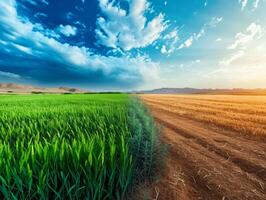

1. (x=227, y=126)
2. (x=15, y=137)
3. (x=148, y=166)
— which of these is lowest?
(x=227, y=126)

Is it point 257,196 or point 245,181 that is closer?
point 257,196

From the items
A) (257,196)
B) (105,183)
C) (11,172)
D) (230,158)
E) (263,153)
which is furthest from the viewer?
(263,153)

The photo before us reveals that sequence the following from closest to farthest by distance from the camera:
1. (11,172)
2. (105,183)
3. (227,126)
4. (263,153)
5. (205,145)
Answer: (11,172), (105,183), (263,153), (205,145), (227,126)

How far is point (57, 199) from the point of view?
6.73ft

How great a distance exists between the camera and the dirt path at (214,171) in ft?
10.1

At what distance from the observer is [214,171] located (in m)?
3.88

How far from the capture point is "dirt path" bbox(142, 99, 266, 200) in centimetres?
306

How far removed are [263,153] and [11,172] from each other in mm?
5915

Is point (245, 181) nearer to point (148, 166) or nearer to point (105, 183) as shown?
point (148, 166)

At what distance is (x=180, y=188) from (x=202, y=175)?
2.55ft

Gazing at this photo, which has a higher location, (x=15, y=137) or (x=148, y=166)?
(x=15, y=137)

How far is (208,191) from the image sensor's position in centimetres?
312

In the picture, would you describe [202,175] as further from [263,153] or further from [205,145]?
[263,153]

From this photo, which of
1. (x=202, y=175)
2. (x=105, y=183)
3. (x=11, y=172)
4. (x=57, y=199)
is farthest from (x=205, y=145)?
(x=11, y=172)
